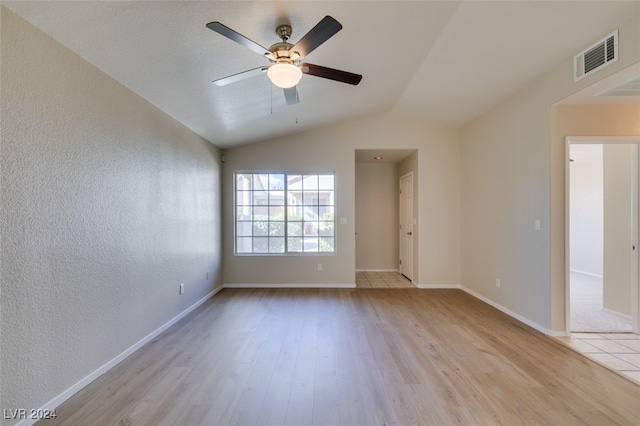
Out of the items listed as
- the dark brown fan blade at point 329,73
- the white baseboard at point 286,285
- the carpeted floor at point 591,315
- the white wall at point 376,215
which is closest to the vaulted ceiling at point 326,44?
the dark brown fan blade at point 329,73

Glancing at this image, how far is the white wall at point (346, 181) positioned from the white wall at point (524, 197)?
0.44m

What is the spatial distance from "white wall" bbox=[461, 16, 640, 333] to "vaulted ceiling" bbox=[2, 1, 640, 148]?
246 mm

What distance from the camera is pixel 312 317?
3.35 meters

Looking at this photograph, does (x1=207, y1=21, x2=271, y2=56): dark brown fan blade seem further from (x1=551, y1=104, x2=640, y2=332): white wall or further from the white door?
the white door

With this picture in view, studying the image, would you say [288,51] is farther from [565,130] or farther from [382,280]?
[382,280]

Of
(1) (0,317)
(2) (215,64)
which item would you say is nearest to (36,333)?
(1) (0,317)

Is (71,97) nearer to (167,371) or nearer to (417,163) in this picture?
(167,371)

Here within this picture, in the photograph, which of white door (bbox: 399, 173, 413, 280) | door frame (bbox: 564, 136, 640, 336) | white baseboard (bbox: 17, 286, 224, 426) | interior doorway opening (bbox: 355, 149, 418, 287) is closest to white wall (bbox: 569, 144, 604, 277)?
door frame (bbox: 564, 136, 640, 336)

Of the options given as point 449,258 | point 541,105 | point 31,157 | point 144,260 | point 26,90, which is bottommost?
point 449,258

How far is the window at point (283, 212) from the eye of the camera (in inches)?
191

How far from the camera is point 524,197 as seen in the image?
3189 millimetres

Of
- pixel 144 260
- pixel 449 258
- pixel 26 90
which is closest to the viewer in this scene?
pixel 26 90

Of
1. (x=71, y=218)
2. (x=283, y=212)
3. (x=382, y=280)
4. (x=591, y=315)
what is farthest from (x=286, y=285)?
(x=591, y=315)

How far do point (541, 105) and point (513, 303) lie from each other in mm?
2407
